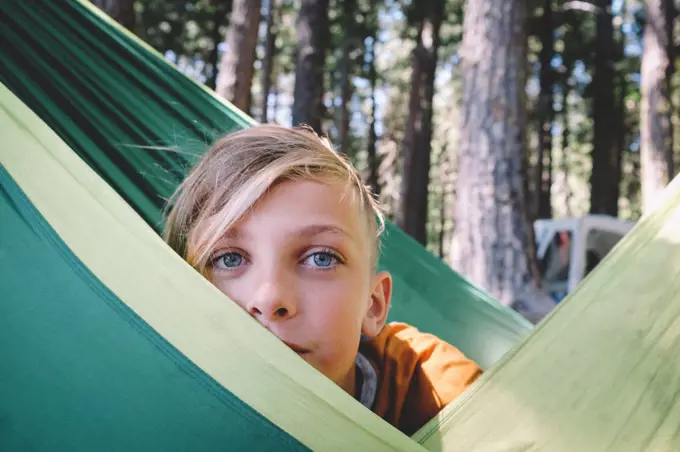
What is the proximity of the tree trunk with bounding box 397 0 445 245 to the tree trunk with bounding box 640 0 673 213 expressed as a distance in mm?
2721

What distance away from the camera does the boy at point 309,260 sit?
746 millimetres

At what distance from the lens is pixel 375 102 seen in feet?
36.9

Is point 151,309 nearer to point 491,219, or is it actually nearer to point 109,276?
point 109,276

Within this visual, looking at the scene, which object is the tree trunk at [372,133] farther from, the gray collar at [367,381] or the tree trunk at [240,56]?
the gray collar at [367,381]

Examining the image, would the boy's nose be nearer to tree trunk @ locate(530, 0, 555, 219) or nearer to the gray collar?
the gray collar

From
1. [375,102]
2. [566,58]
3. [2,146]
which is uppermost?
[2,146]

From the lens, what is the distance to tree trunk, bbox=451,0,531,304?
251cm

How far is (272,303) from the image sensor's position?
70cm

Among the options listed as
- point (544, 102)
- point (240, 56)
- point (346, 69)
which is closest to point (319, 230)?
point (240, 56)

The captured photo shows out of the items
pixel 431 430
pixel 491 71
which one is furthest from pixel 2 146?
pixel 491 71

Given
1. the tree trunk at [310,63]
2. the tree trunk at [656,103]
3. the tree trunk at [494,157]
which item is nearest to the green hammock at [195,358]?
the tree trunk at [494,157]

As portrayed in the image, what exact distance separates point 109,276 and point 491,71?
7.82ft

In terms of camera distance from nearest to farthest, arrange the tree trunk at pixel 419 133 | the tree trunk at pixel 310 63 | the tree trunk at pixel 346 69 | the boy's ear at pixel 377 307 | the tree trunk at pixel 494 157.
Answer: the boy's ear at pixel 377 307 < the tree trunk at pixel 494 157 < the tree trunk at pixel 310 63 < the tree trunk at pixel 419 133 < the tree trunk at pixel 346 69

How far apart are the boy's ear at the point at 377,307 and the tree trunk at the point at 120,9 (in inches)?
83.6
